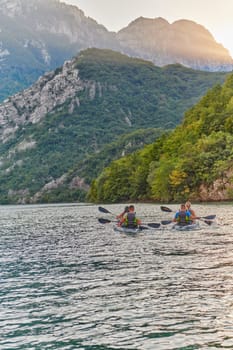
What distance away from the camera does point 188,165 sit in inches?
5453

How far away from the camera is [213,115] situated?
15562 cm

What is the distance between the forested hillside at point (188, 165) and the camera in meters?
132

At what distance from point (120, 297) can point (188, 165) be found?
11707 centimetres

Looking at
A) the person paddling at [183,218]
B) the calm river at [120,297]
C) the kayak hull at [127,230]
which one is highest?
the person paddling at [183,218]

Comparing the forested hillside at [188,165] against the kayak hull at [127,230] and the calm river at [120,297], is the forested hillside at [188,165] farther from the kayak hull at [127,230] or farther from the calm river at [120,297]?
the calm river at [120,297]

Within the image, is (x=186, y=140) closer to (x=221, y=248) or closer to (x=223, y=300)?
(x=221, y=248)

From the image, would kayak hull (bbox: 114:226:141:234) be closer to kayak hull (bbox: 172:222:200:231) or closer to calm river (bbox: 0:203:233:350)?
kayak hull (bbox: 172:222:200:231)

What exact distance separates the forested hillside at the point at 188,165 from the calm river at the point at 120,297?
9061 centimetres

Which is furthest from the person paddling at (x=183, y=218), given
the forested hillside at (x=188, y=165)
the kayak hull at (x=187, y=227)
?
the forested hillside at (x=188, y=165)

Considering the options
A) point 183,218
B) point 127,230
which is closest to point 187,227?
point 183,218

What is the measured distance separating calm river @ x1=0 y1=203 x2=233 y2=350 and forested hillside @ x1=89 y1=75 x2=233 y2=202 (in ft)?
297

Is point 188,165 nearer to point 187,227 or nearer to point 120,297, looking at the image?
point 187,227

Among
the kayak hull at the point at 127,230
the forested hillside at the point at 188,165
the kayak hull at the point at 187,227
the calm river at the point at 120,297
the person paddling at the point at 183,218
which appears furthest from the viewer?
the forested hillside at the point at 188,165

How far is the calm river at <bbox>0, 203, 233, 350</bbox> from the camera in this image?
17.6 meters
